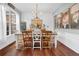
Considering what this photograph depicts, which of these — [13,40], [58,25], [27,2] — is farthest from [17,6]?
[58,25]

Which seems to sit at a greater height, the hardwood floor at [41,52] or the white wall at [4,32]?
the white wall at [4,32]

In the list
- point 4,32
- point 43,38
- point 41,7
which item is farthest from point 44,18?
point 4,32

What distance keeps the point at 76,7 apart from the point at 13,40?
1.36 meters

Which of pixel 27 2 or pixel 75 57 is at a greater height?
pixel 27 2

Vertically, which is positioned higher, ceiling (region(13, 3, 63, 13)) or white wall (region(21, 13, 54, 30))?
ceiling (region(13, 3, 63, 13))

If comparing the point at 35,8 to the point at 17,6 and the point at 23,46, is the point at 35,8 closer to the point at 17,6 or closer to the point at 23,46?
the point at 17,6

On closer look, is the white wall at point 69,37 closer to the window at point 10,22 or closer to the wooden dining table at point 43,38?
the wooden dining table at point 43,38

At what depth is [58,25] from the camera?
2.89 meters

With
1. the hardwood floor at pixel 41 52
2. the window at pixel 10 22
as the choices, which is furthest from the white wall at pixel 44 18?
the hardwood floor at pixel 41 52

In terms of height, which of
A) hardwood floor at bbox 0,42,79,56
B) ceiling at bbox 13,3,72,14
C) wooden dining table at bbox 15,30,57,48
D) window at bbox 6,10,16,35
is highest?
ceiling at bbox 13,3,72,14

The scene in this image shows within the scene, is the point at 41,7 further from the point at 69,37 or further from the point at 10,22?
the point at 69,37

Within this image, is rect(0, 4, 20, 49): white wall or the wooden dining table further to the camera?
the wooden dining table

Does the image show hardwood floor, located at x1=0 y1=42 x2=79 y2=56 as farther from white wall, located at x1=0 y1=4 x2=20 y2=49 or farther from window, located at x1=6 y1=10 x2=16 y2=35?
window, located at x1=6 y1=10 x2=16 y2=35

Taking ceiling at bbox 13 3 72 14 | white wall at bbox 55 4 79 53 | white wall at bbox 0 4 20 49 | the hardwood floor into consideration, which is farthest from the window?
white wall at bbox 55 4 79 53
